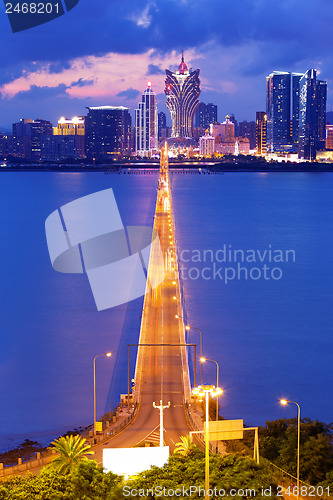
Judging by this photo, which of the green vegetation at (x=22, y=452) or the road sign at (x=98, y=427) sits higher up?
the road sign at (x=98, y=427)

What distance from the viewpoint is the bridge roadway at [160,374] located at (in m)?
9.45

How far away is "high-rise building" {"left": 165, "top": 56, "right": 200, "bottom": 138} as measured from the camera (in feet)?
480

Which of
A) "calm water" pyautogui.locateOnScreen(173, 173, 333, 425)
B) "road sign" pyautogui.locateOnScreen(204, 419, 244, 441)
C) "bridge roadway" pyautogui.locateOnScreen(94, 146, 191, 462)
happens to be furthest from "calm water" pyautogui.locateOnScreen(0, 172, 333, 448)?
"road sign" pyautogui.locateOnScreen(204, 419, 244, 441)

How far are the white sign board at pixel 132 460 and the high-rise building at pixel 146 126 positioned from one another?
505 feet

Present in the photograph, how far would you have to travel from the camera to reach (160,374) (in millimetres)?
12227

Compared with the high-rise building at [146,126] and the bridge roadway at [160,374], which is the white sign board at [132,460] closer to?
the bridge roadway at [160,374]

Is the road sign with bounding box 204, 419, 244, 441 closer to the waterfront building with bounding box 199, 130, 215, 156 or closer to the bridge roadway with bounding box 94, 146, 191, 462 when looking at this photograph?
the bridge roadway with bounding box 94, 146, 191, 462

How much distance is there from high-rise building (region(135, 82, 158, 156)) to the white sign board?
505 ft

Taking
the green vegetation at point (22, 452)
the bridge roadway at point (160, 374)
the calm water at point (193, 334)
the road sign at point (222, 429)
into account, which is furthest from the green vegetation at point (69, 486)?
the calm water at point (193, 334)

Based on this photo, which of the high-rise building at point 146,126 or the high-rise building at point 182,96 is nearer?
the high-rise building at point 182,96

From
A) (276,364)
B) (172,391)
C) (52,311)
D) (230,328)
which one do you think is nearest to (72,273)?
(52,311)

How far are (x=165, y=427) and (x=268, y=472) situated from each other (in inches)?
135

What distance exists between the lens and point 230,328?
1923 centimetres

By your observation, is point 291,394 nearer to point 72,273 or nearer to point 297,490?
point 297,490
